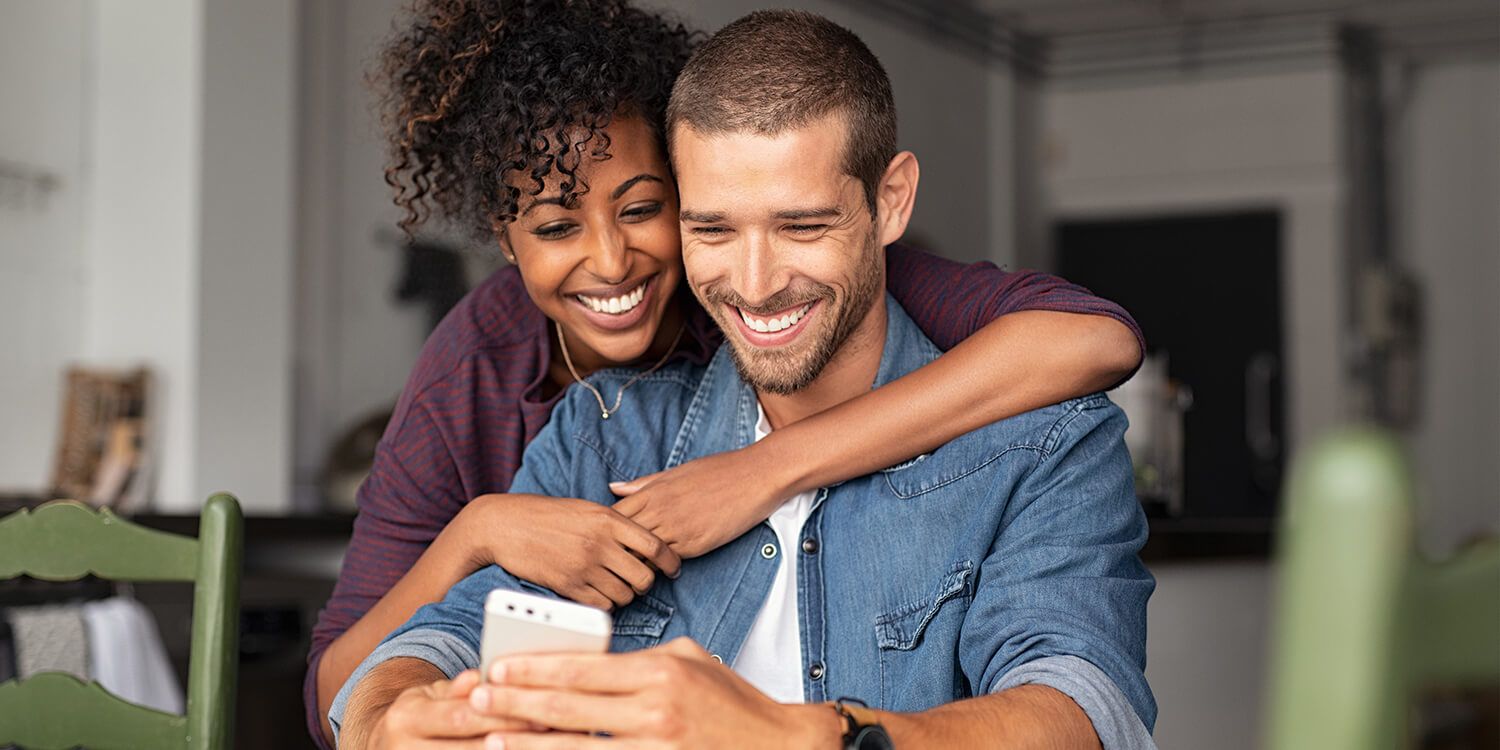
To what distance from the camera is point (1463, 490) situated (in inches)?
300

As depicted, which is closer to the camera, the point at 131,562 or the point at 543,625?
the point at 543,625

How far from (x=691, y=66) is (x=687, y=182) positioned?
0.43ft

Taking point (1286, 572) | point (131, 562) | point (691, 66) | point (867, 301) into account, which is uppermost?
point (691, 66)

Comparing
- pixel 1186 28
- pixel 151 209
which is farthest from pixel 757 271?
pixel 1186 28

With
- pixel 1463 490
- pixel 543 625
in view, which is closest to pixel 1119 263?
pixel 1463 490

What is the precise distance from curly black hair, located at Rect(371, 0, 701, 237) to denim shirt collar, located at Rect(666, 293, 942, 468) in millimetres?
270

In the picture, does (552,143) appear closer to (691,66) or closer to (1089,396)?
(691,66)

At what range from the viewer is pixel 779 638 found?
1.50m

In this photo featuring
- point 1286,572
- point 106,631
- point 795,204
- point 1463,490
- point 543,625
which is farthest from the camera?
point 1463,490

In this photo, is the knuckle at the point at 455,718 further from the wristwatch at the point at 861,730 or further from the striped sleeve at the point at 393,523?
the striped sleeve at the point at 393,523

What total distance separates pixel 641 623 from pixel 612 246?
16.5 inches

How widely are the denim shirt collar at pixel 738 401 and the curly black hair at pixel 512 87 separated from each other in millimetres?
270

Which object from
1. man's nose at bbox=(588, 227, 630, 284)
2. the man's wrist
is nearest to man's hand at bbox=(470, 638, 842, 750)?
the man's wrist

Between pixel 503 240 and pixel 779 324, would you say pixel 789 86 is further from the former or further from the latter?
pixel 503 240
